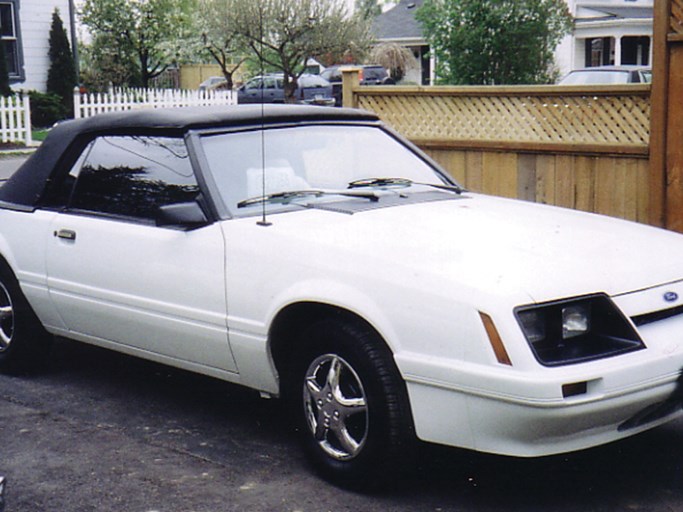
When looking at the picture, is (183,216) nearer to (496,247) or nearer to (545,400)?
(496,247)

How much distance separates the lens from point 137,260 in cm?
503

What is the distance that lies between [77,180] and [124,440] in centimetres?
154

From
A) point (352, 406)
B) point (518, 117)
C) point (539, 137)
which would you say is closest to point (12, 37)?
point (518, 117)

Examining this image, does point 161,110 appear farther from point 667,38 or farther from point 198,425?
point 667,38

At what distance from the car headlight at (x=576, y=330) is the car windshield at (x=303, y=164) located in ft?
4.79

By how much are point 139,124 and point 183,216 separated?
0.86 m

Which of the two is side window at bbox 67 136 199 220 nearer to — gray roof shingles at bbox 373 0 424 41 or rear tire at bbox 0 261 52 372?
rear tire at bbox 0 261 52 372

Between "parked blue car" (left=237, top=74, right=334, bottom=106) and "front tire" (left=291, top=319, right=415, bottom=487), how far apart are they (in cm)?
3215

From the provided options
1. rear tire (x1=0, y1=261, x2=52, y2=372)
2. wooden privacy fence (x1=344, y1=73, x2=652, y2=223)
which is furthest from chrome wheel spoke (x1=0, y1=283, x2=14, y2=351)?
wooden privacy fence (x1=344, y1=73, x2=652, y2=223)

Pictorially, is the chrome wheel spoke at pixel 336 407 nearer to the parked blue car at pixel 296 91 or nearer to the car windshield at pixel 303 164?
the car windshield at pixel 303 164

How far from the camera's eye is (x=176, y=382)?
5965mm

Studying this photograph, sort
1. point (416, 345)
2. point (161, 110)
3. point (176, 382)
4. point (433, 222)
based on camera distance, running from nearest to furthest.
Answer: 1. point (416, 345)
2. point (433, 222)
3. point (161, 110)
4. point (176, 382)

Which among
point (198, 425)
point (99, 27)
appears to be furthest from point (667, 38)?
point (99, 27)

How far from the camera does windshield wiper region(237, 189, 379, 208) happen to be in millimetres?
4867
